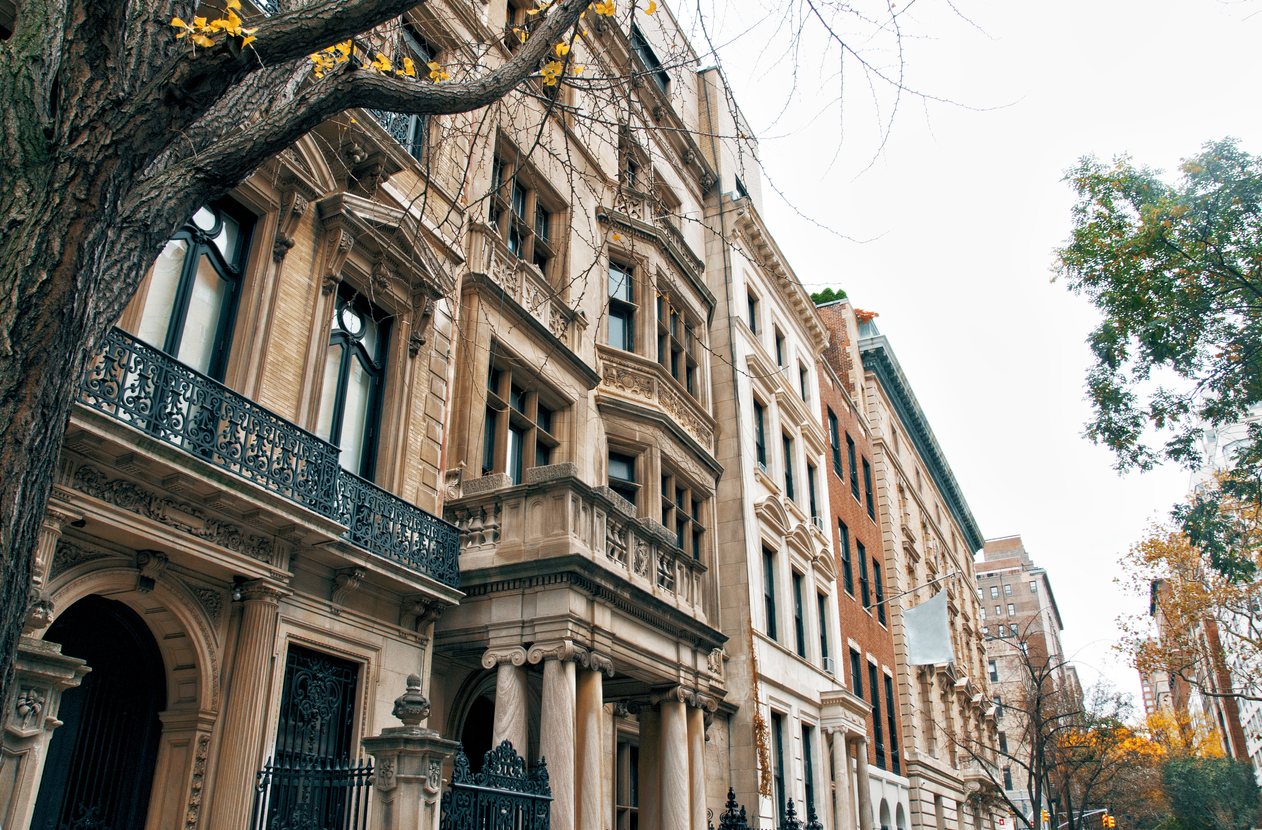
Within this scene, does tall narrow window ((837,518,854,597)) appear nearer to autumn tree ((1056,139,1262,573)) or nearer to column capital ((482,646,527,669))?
autumn tree ((1056,139,1262,573))

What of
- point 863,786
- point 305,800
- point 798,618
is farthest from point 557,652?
point 863,786

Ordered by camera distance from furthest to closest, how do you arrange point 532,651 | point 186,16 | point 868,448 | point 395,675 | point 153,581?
point 868,448
point 532,651
point 395,675
point 153,581
point 186,16

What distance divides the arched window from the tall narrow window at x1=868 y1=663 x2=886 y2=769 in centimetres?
2531

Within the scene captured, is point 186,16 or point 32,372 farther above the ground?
point 186,16

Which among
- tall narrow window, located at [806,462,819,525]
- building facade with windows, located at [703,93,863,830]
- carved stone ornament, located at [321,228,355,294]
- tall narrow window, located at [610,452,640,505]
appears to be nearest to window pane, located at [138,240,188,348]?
carved stone ornament, located at [321,228,355,294]

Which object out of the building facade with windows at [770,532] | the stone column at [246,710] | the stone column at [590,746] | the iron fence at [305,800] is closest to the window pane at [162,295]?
the stone column at [246,710]

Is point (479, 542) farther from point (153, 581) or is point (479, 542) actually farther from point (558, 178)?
point (558, 178)

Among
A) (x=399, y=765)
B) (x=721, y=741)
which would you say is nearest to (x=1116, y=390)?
(x=721, y=741)

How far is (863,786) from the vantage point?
84.1 ft

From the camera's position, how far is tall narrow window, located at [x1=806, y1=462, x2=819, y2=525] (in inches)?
1123

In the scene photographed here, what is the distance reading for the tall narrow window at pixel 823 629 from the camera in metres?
26.4

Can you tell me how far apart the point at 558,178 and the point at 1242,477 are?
1749 cm

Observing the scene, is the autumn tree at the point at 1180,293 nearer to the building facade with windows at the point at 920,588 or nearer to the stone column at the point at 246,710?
the building facade with windows at the point at 920,588

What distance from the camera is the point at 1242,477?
21.6 meters
